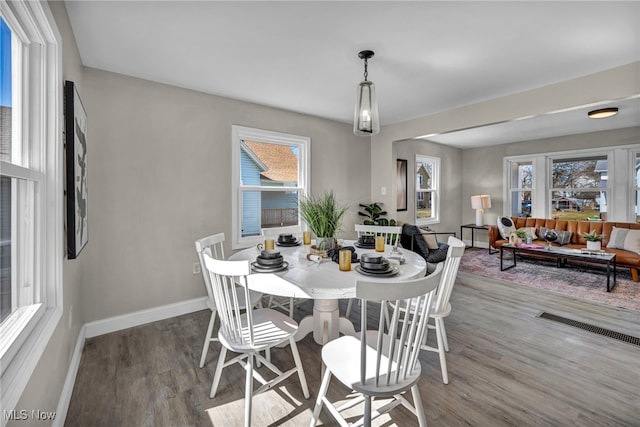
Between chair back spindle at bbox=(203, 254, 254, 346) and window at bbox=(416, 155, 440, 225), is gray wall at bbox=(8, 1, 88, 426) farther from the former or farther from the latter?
window at bbox=(416, 155, 440, 225)

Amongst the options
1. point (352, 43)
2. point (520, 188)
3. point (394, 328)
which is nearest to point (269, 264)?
point (394, 328)

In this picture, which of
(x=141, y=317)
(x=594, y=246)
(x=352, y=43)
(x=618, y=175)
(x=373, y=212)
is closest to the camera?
(x=352, y=43)

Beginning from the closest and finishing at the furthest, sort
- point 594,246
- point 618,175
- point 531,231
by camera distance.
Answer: point 594,246 < point 618,175 < point 531,231

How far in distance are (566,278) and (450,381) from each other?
12.0 ft

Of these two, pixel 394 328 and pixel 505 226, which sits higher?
pixel 505 226

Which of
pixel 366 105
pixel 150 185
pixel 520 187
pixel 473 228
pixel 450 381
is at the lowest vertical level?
pixel 450 381

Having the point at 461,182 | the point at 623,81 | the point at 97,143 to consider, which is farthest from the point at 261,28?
the point at 461,182

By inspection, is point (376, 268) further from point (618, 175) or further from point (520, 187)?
point (520, 187)

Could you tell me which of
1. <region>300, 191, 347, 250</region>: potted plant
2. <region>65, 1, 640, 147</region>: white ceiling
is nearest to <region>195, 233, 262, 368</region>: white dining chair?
<region>300, 191, 347, 250</region>: potted plant

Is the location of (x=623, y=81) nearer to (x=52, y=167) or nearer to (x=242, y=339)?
(x=242, y=339)

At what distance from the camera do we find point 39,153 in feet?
4.76

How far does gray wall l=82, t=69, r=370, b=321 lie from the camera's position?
2.69 metres

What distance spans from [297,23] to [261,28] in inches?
10.4

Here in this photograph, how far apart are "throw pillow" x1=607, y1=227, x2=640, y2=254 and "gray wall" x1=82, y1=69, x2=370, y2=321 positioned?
18.6 ft
